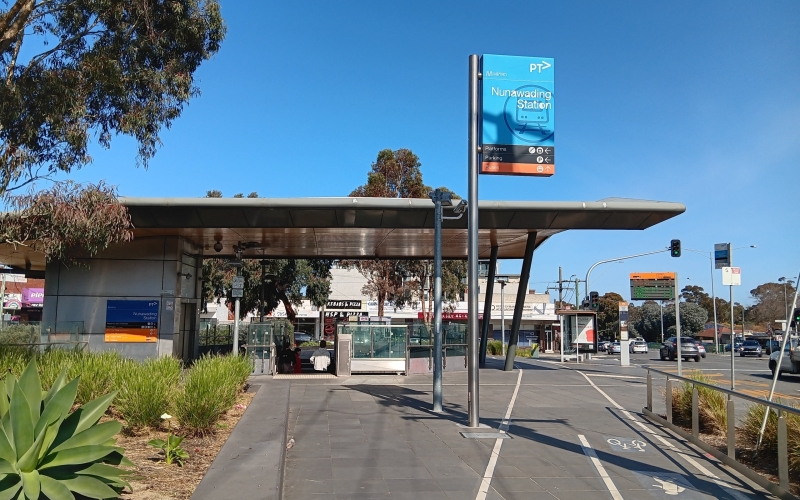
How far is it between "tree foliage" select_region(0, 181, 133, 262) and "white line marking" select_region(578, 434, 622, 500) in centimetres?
892

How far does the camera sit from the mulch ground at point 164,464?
6536 mm

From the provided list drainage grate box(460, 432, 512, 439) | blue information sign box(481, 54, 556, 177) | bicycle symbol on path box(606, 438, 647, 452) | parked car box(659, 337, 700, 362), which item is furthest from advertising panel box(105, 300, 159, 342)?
parked car box(659, 337, 700, 362)

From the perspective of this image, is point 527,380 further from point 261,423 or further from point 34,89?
point 34,89

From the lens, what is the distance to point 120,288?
20.9 meters

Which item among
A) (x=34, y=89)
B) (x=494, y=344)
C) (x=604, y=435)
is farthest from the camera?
(x=494, y=344)

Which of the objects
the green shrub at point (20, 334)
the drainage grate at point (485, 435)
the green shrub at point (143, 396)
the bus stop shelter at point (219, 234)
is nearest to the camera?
the green shrub at point (143, 396)

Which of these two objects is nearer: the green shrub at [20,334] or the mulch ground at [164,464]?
the mulch ground at [164,464]

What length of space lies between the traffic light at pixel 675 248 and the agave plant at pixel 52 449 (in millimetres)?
29109

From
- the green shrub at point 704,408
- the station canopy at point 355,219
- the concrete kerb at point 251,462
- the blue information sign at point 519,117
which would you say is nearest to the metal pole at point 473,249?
the blue information sign at point 519,117

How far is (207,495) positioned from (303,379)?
1388 cm

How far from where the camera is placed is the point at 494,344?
4578 centimetres

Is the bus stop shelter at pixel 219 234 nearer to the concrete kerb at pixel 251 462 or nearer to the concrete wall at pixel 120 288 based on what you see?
the concrete wall at pixel 120 288

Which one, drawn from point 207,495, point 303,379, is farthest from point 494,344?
point 207,495

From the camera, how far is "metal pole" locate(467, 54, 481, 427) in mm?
11367
